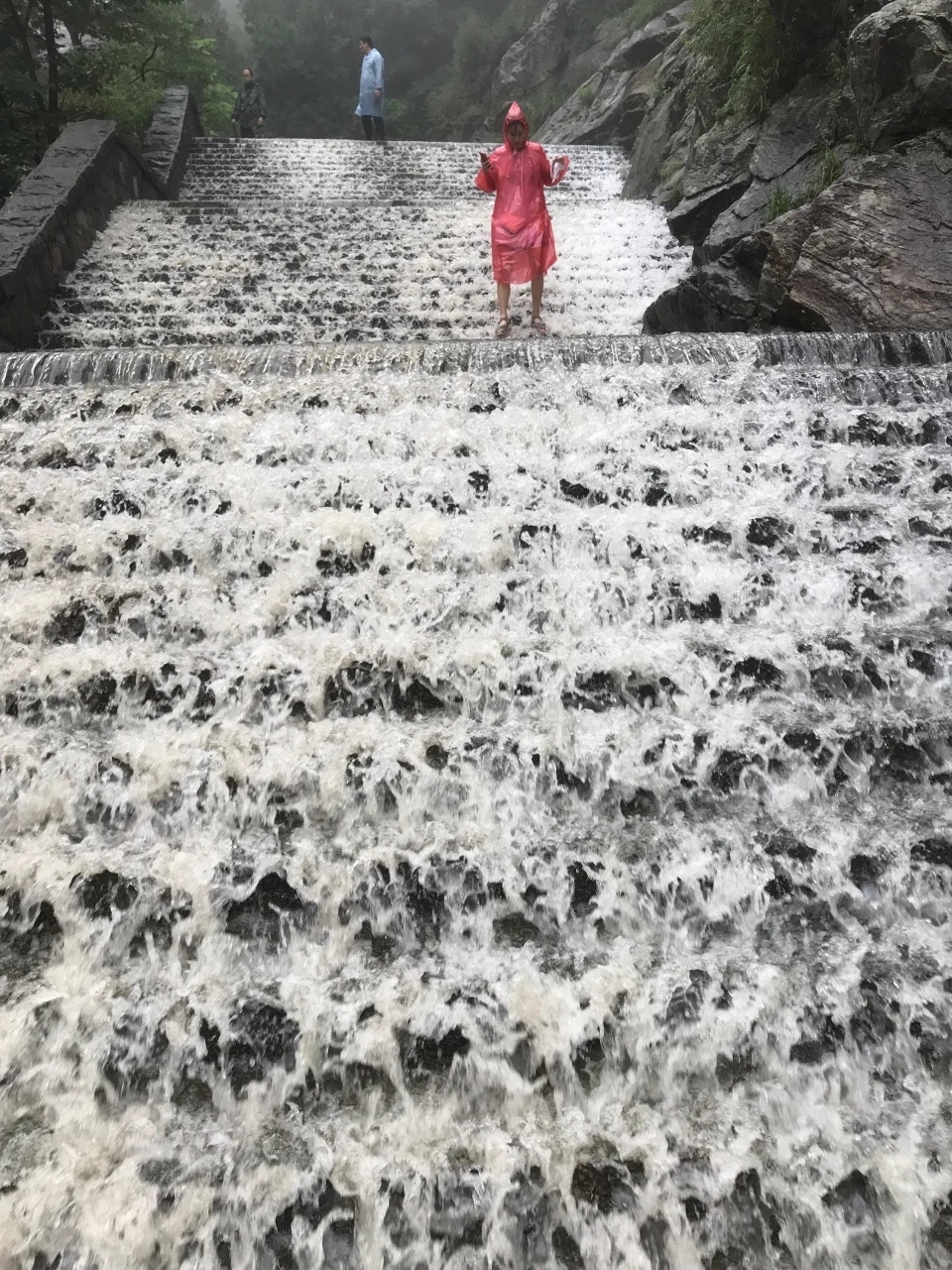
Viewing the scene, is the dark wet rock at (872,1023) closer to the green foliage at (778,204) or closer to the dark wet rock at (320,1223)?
the dark wet rock at (320,1223)

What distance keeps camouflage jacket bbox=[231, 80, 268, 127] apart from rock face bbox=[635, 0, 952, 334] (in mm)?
10373

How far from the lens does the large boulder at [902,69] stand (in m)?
4.69

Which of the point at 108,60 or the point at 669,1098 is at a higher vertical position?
the point at 108,60

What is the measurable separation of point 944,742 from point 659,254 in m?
6.56

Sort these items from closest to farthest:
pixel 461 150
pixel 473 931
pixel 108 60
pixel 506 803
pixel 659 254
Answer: pixel 473 931, pixel 506 803, pixel 659 254, pixel 108 60, pixel 461 150

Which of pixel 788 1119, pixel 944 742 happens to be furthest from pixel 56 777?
pixel 944 742

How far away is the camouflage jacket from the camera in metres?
13.3

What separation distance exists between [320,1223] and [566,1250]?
0.53 metres

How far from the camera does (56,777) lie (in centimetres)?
238

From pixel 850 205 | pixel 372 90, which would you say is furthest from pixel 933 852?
pixel 372 90

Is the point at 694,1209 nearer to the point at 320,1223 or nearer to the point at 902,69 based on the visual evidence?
the point at 320,1223

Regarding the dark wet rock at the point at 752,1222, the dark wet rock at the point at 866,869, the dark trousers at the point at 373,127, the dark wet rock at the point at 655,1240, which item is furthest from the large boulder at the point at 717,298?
the dark trousers at the point at 373,127

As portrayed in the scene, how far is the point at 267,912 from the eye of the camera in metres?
2.13

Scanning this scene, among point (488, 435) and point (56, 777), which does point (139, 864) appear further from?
point (488, 435)
